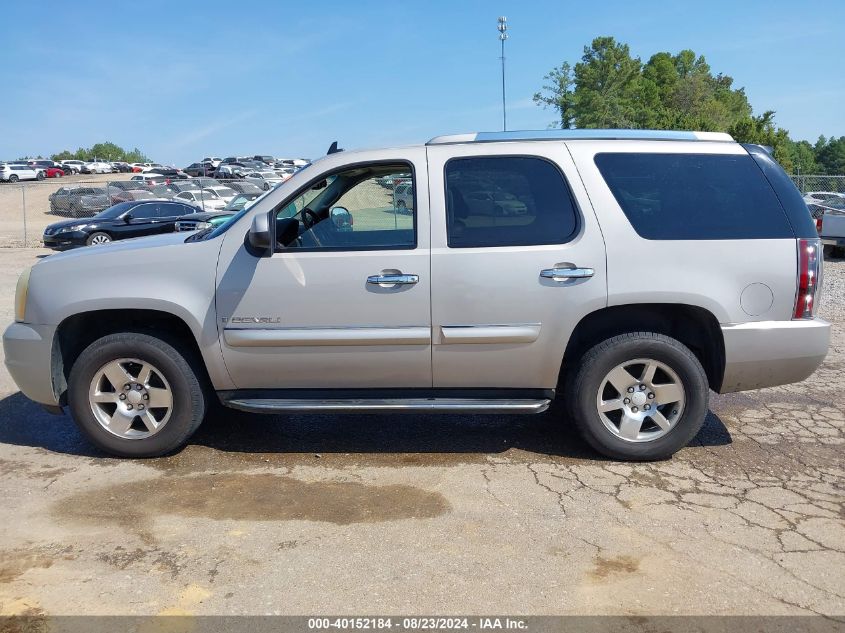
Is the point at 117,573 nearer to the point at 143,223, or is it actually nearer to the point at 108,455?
the point at 108,455

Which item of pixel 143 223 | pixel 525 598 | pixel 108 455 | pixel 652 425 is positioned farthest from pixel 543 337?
pixel 143 223

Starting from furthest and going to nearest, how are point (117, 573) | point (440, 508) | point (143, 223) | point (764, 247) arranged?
point (143, 223)
point (764, 247)
point (440, 508)
point (117, 573)

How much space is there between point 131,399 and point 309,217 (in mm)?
1573

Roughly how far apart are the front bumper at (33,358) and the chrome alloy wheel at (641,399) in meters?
3.34

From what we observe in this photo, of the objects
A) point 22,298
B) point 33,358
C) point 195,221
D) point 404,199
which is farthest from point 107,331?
point 195,221

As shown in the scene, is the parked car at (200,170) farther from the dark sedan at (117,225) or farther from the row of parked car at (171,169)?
the dark sedan at (117,225)

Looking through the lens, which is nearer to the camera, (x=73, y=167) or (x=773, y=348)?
(x=773, y=348)

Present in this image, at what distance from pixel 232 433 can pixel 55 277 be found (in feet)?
5.03

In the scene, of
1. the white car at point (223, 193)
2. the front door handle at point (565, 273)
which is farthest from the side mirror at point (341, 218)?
the white car at point (223, 193)

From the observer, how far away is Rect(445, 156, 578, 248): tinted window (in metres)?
4.38

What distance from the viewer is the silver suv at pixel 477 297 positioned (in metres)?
4.33

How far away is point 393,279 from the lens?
4312mm

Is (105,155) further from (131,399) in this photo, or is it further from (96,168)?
(131,399)

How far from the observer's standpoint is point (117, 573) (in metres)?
3.32
